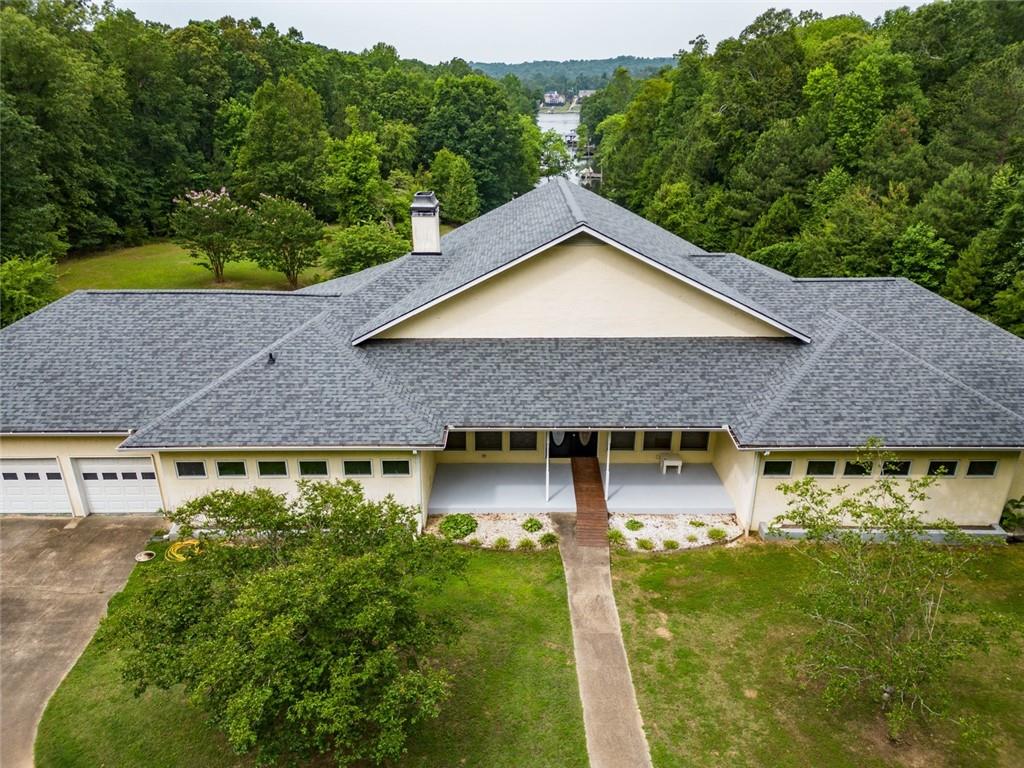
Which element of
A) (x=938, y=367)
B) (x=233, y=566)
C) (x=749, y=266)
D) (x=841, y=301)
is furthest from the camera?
(x=749, y=266)

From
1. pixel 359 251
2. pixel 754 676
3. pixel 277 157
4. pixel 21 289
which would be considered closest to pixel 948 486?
pixel 754 676

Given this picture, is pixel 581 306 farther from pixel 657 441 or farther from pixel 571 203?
pixel 571 203

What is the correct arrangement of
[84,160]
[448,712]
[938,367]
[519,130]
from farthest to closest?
[519,130], [84,160], [938,367], [448,712]

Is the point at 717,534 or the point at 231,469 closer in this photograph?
the point at 231,469

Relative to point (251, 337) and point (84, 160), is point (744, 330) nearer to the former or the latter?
point (251, 337)

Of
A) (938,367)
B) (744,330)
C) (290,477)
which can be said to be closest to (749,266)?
(744,330)

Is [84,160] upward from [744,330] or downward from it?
upward

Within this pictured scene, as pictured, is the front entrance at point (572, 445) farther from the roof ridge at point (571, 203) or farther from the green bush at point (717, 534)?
the roof ridge at point (571, 203)
